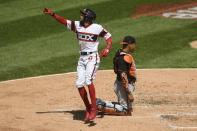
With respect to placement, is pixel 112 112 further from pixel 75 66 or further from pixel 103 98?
pixel 75 66

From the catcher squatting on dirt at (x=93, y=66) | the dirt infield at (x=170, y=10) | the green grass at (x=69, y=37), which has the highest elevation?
the catcher squatting on dirt at (x=93, y=66)

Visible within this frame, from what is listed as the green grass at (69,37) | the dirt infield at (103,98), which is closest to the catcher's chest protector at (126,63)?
the dirt infield at (103,98)

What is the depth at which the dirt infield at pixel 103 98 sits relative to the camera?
706 cm

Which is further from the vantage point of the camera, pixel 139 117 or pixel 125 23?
pixel 125 23

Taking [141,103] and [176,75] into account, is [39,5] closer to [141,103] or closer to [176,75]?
[176,75]

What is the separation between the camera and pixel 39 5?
20.4 metres

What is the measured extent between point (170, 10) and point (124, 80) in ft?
40.9

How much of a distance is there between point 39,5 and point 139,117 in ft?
46.2

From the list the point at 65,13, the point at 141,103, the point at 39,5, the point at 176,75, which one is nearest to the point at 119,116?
the point at 141,103

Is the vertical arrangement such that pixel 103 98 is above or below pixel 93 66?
below


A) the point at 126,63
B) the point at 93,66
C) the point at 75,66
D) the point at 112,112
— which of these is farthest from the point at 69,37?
the point at 126,63

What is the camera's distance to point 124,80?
7.37 meters

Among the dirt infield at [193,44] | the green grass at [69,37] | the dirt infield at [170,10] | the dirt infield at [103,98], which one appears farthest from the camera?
the dirt infield at [170,10]

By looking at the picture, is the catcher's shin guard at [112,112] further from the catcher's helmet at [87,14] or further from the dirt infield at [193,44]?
the dirt infield at [193,44]
